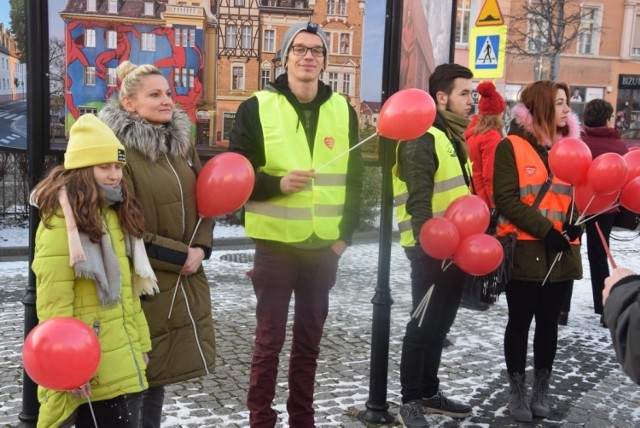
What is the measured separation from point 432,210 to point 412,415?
1.20 metres

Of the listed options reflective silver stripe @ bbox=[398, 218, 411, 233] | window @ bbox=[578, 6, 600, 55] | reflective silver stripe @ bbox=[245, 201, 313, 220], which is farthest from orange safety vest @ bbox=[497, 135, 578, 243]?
window @ bbox=[578, 6, 600, 55]

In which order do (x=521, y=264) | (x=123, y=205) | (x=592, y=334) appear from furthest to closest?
(x=592, y=334) < (x=521, y=264) < (x=123, y=205)

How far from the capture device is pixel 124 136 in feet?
9.25

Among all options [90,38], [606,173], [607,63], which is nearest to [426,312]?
[606,173]

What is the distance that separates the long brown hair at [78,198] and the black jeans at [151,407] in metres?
0.90

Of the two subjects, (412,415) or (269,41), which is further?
(269,41)

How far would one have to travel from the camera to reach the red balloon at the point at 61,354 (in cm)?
226

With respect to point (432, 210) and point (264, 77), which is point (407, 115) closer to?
point (432, 210)

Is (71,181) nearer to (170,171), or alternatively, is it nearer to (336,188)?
(170,171)

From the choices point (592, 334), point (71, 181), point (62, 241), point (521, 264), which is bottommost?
point (592, 334)

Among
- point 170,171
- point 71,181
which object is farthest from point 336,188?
point 71,181

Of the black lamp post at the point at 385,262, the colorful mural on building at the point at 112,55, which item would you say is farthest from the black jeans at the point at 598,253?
the colorful mural on building at the point at 112,55

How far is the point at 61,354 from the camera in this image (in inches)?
88.7

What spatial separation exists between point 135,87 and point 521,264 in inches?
93.3
